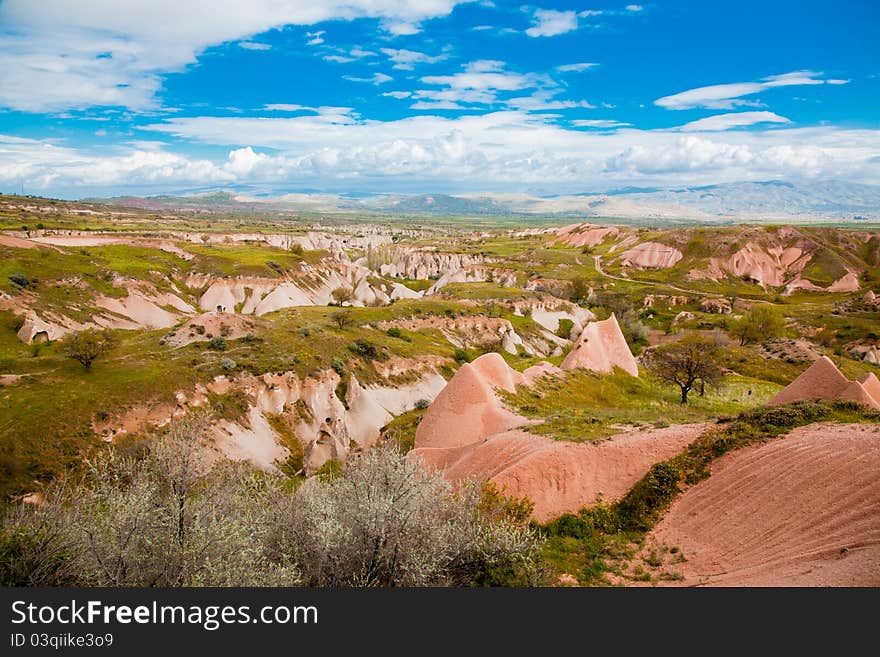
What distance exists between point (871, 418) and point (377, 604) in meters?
19.1

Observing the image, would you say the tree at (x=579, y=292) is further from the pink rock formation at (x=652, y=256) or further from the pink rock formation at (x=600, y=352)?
Result: the pink rock formation at (x=600, y=352)

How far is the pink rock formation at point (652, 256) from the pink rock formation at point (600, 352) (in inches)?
4100

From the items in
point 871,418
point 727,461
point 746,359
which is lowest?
point 746,359

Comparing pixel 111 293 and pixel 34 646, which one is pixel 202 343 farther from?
pixel 111 293

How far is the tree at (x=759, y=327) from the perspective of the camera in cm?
7112

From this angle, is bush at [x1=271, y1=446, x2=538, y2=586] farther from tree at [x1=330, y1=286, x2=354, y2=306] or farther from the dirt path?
the dirt path

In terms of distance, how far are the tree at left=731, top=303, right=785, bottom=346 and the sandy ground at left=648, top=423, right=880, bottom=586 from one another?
62670 millimetres

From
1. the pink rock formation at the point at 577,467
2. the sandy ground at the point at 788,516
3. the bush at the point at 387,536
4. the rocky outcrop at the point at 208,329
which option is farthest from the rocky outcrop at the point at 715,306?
the bush at the point at 387,536

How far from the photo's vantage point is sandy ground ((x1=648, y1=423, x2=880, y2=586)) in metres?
11.9

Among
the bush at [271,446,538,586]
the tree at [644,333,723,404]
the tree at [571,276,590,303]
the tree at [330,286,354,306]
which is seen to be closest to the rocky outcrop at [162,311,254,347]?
the bush at [271,446,538,586]

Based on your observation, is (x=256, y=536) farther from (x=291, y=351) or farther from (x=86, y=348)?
(x=291, y=351)

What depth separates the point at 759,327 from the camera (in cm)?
7225

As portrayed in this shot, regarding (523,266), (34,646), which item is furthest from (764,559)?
(523,266)

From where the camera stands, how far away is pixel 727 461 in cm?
1800
